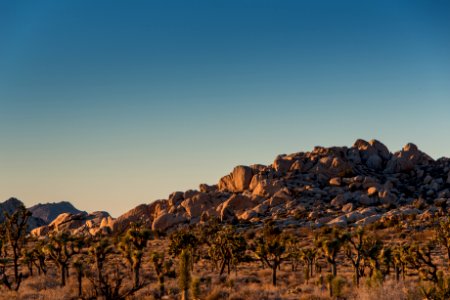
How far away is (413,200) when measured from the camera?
89.6 metres

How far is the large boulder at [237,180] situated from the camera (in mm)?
108188

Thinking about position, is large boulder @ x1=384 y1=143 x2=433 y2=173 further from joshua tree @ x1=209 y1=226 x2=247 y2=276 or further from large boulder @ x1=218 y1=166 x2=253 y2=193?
joshua tree @ x1=209 y1=226 x2=247 y2=276

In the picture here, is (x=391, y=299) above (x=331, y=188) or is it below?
below

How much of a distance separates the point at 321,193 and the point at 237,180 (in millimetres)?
23883

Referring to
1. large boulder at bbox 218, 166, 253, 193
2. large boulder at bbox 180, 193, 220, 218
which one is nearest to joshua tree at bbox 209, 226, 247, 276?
large boulder at bbox 180, 193, 220, 218

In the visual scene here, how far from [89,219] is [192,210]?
34.0 m

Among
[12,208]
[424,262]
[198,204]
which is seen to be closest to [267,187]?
[198,204]

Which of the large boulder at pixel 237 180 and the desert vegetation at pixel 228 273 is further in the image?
the large boulder at pixel 237 180

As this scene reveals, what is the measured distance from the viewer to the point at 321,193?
9638 cm

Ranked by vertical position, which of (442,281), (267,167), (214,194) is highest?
(267,167)

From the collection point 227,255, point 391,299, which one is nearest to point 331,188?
point 227,255

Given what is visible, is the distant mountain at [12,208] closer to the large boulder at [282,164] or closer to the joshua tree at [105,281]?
the large boulder at [282,164]

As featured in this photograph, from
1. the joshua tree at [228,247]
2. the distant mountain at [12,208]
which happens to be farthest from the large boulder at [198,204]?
the distant mountain at [12,208]

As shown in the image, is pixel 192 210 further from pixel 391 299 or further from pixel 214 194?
pixel 391 299
